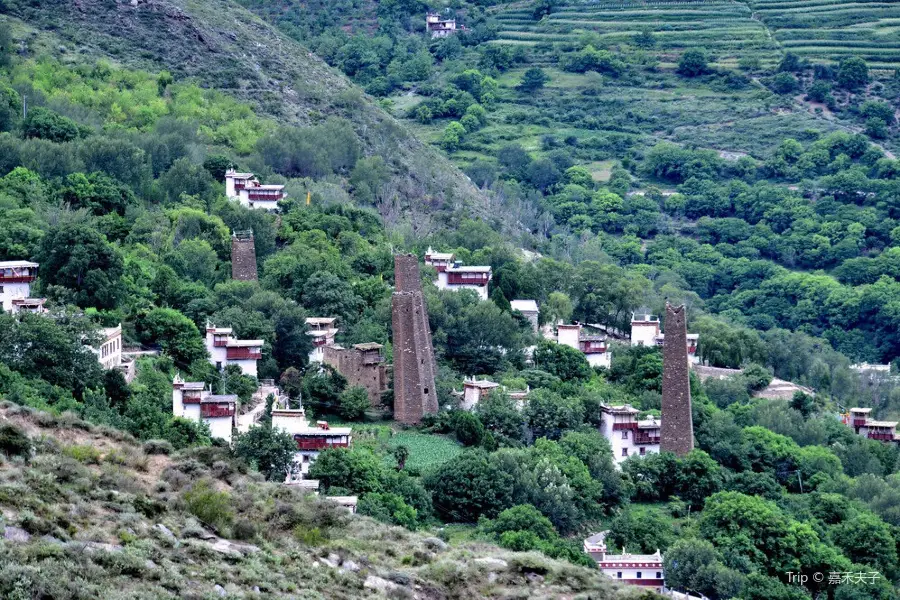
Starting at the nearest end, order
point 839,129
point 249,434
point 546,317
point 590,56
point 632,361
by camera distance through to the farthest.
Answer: point 249,434 → point 632,361 → point 546,317 → point 839,129 → point 590,56

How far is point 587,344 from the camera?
2643 inches

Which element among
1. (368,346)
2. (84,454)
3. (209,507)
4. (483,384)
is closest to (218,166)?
(368,346)

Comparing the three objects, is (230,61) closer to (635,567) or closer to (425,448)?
(425,448)

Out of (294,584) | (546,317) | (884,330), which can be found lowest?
(884,330)

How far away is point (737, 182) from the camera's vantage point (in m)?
118

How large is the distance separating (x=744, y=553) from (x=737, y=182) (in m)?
68.9

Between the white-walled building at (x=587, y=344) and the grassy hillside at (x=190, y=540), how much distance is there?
33227mm

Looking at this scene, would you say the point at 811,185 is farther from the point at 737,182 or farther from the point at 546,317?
the point at 546,317

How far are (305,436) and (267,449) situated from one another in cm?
229

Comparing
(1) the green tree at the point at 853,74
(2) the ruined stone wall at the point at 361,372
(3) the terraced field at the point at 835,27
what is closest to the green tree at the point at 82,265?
(2) the ruined stone wall at the point at 361,372

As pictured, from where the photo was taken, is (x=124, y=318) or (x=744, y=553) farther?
(x=124, y=318)

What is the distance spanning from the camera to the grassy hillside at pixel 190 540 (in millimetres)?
24500

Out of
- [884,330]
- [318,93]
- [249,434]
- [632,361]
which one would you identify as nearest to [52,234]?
[249,434]

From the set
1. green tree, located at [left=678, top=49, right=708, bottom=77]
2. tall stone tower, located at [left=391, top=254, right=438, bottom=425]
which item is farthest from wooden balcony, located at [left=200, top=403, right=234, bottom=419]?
green tree, located at [left=678, top=49, right=708, bottom=77]
